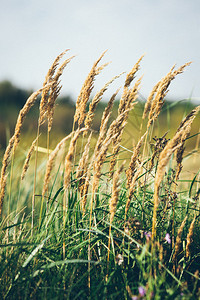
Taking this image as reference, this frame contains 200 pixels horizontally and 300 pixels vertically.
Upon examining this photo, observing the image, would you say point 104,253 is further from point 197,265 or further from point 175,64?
point 175,64

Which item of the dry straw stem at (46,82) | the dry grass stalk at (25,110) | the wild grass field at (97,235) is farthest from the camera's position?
the dry straw stem at (46,82)

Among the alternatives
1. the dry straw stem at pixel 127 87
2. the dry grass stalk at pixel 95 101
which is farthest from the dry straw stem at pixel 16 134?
the dry straw stem at pixel 127 87

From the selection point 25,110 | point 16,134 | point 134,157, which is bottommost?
point 134,157

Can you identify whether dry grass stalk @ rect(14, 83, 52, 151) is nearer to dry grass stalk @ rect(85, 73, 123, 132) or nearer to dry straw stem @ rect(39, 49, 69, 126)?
dry straw stem @ rect(39, 49, 69, 126)

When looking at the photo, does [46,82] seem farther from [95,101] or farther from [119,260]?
[119,260]

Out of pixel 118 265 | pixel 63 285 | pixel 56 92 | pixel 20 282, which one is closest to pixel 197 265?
pixel 118 265

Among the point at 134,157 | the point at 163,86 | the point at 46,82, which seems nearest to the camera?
the point at 134,157

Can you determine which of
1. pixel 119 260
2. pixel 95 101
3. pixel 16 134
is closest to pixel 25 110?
pixel 16 134

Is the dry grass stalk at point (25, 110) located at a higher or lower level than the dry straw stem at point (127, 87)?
lower

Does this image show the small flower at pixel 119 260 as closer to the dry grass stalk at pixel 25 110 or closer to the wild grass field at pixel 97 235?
the wild grass field at pixel 97 235

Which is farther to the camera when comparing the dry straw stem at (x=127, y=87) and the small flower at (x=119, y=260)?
the dry straw stem at (x=127, y=87)

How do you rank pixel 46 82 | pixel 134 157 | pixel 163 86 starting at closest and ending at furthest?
pixel 134 157, pixel 163 86, pixel 46 82

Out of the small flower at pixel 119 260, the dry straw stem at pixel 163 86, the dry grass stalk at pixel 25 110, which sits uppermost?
the dry straw stem at pixel 163 86

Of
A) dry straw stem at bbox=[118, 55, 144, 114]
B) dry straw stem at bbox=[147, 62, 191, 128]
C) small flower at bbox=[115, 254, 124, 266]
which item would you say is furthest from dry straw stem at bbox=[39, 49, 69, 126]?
small flower at bbox=[115, 254, 124, 266]
